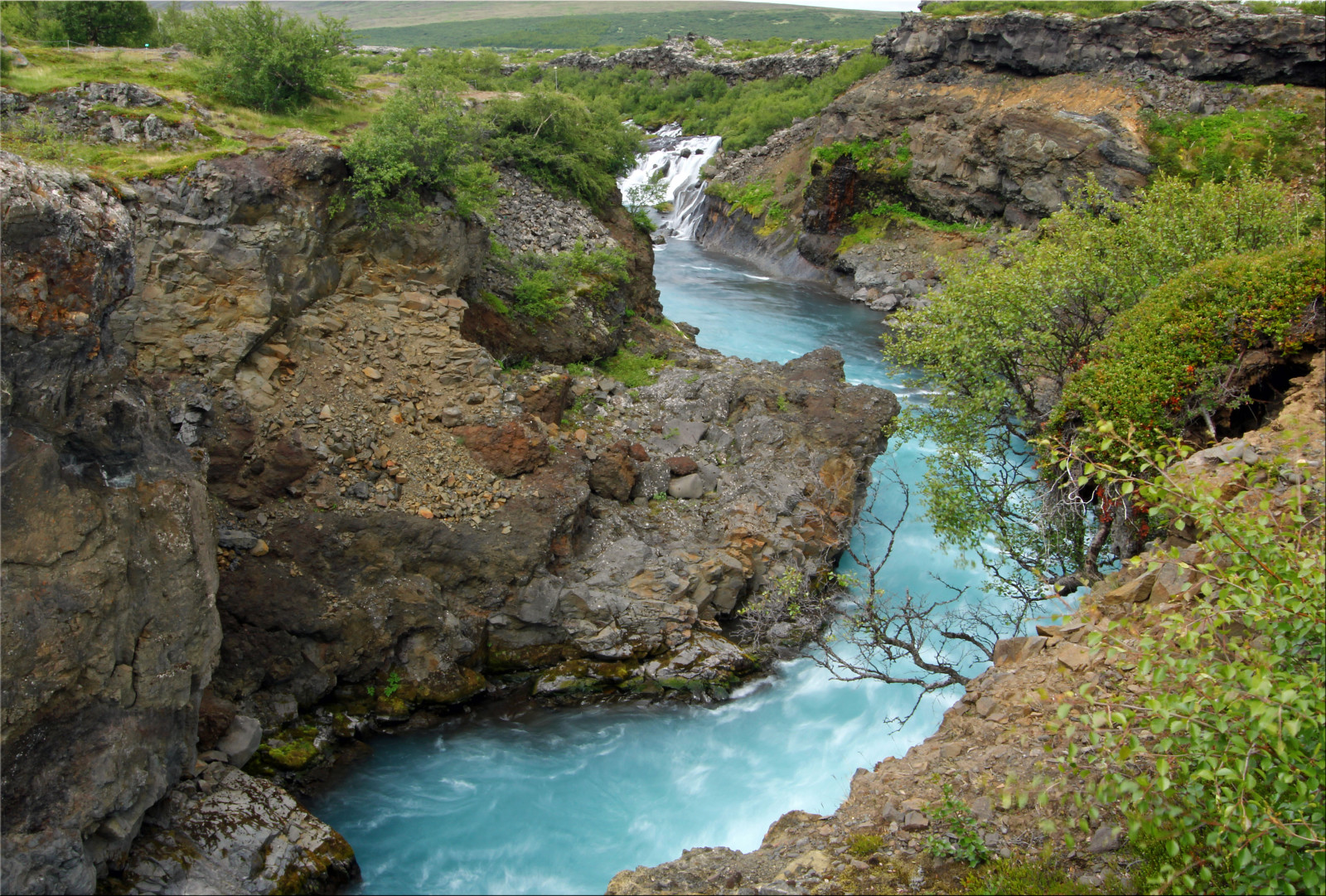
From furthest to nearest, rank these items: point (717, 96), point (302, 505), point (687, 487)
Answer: point (717, 96), point (687, 487), point (302, 505)

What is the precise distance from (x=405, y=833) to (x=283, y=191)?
385 inches

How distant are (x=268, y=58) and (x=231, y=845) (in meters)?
13.5

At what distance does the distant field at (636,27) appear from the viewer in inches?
4432

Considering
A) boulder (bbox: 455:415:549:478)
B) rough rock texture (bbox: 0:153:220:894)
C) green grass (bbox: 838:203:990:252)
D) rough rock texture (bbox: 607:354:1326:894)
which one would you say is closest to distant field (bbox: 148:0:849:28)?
green grass (bbox: 838:203:990:252)

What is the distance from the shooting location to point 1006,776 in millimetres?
6348

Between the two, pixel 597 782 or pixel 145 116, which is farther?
pixel 145 116

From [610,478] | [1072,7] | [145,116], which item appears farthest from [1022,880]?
[1072,7]

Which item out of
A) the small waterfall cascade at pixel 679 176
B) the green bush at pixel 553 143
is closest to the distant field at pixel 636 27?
the small waterfall cascade at pixel 679 176

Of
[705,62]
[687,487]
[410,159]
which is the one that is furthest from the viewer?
[705,62]

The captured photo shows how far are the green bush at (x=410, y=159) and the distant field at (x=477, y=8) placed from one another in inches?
5434

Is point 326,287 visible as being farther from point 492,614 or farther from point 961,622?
point 961,622

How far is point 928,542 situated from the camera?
1684cm

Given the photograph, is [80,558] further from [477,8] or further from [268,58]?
[477,8]

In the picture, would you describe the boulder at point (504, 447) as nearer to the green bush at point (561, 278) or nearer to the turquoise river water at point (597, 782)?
the turquoise river water at point (597, 782)
